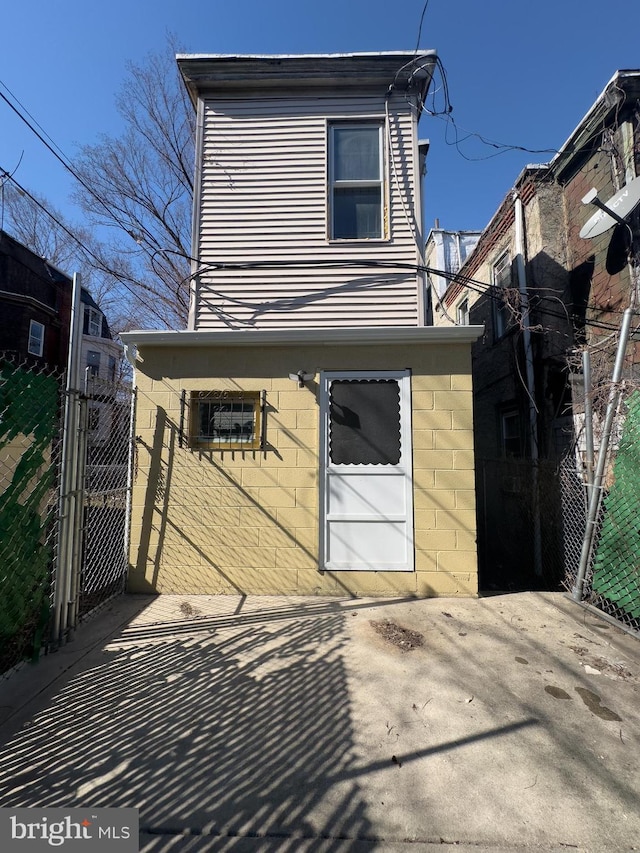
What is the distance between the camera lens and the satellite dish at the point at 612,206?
189 inches

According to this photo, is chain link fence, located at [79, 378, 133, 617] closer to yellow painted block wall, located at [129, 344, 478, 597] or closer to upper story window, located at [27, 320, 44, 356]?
yellow painted block wall, located at [129, 344, 478, 597]

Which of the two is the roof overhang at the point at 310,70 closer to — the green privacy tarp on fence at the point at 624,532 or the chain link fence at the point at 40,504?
the chain link fence at the point at 40,504

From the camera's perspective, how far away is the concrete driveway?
168 cm

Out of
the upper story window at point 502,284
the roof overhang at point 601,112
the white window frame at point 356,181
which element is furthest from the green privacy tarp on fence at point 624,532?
the roof overhang at point 601,112

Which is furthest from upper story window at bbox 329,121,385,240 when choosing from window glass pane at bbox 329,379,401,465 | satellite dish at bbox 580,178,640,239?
satellite dish at bbox 580,178,640,239

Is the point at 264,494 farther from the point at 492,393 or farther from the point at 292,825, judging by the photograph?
the point at 492,393

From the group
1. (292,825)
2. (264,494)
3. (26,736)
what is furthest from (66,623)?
(292,825)

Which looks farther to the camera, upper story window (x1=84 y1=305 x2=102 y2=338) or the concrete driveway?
upper story window (x1=84 y1=305 x2=102 y2=338)

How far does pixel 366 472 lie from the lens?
14.2 feet

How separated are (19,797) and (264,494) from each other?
9.29 ft

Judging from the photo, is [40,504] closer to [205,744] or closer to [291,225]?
[205,744]

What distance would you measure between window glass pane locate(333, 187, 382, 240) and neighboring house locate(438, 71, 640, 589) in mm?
1339

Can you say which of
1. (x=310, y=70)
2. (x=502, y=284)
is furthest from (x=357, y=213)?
(x=502, y=284)

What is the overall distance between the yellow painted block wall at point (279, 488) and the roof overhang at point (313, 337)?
85 mm
